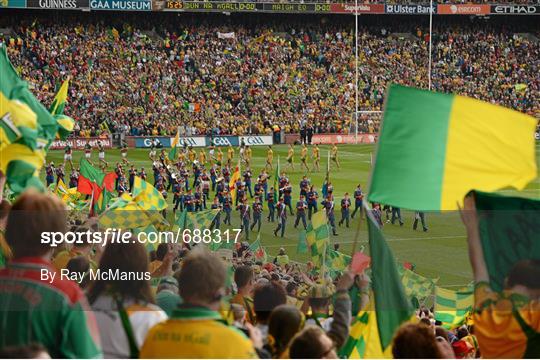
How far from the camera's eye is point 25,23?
5503cm

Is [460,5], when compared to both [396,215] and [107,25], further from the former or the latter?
[396,215]

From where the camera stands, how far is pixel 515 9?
62.2 metres

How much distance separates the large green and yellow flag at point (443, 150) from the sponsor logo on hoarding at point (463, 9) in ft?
184

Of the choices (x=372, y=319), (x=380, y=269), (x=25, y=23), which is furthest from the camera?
(x=25, y=23)

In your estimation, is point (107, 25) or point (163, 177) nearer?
point (163, 177)

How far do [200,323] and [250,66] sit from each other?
176ft

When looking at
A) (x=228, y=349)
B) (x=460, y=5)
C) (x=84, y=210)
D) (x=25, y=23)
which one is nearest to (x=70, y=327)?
(x=228, y=349)

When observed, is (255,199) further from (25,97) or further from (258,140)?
(258,140)

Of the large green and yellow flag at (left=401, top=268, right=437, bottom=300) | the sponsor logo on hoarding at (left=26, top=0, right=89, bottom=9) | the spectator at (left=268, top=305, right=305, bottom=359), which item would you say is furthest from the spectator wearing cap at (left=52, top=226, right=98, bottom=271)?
the sponsor logo on hoarding at (left=26, top=0, right=89, bottom=9)

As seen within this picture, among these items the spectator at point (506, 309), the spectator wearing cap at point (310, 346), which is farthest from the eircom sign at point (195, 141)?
the spectator wearing cap at point (310, 346)

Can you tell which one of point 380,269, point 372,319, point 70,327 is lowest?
point 372,319

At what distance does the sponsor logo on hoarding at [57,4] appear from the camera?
175ft

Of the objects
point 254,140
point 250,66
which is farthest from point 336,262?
point 250,66

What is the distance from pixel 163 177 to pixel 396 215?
9.02 m
